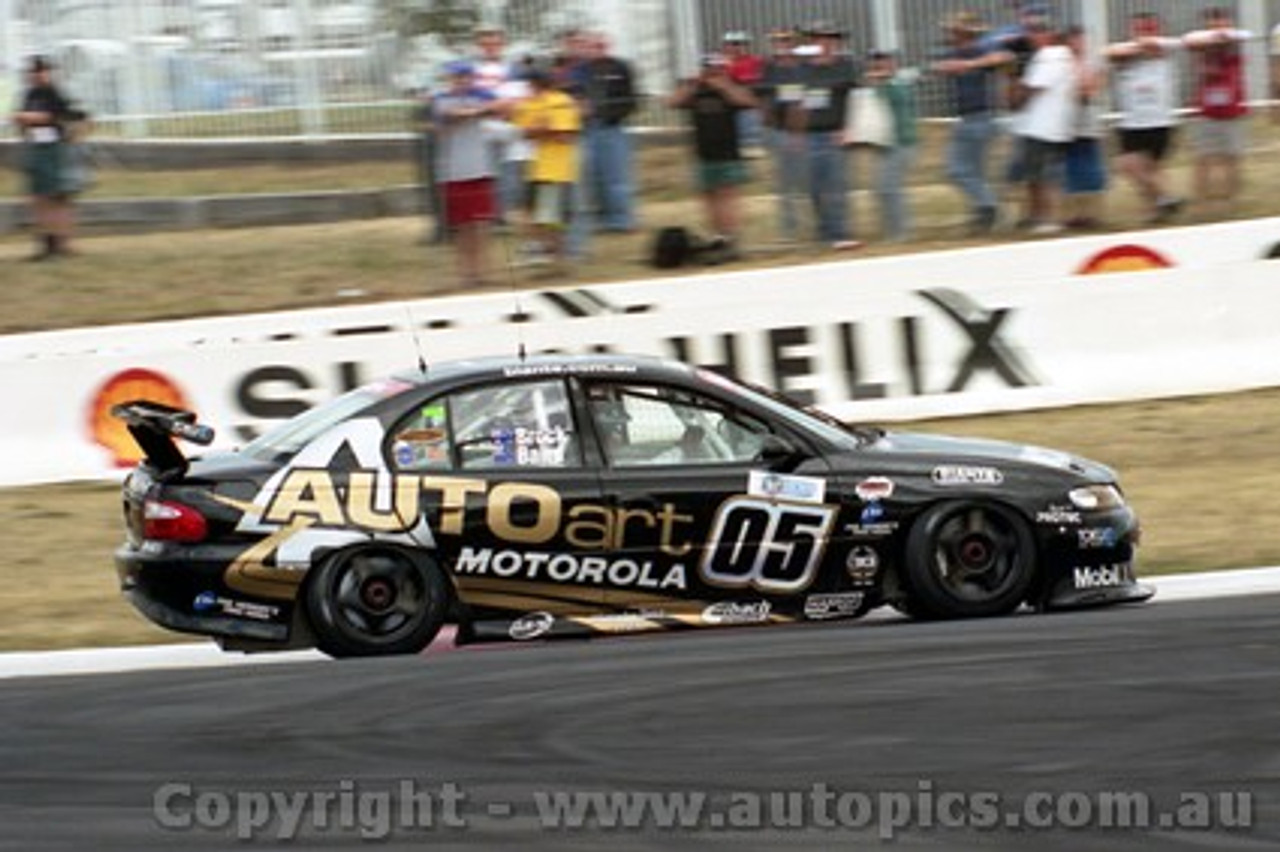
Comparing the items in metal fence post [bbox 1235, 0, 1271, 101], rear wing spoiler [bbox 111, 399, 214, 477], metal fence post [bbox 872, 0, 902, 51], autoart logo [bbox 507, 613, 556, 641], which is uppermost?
metal fence post [bbox 872, 0, 902, 51]

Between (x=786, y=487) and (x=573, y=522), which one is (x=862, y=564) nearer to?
(x=786, y=487)

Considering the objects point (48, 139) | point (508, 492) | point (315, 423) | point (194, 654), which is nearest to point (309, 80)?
point (48, 139)

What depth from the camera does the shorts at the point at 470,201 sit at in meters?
18.2

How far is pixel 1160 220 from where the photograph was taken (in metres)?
18.8

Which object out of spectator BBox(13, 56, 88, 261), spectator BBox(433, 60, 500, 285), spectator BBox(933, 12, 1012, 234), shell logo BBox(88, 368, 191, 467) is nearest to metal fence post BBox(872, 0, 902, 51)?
spectator BBox(933, 12, 1012, 234)

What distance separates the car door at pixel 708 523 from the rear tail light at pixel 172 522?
1559 mm

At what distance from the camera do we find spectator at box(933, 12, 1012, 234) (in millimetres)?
18750

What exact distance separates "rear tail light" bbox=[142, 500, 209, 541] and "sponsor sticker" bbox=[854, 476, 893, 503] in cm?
252

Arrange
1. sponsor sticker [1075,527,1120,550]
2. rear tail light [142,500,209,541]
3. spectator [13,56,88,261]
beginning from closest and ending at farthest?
1. rear tail light [142,500,209,541]
2. sponsor sticker [1075,527,1120,550]
3. spectator [13,56,88,261]

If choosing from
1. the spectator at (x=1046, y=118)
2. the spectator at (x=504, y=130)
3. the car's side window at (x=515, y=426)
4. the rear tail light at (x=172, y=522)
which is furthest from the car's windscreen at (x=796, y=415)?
the spectator at (x=1046, y=118)

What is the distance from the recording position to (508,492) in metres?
9.96

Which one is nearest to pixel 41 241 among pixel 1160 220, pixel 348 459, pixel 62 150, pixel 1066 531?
pixel 62 150

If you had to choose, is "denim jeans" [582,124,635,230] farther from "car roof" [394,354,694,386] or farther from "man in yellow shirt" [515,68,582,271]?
"car roof" [394,354,694,386]

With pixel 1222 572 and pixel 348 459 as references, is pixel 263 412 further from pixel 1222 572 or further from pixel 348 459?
pixel 1222 572
